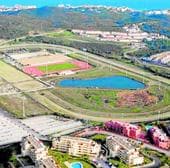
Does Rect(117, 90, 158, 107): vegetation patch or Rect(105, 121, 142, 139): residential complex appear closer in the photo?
Rect(105, 121, 142, 139): residential complex

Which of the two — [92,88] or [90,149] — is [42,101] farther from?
[90,149]

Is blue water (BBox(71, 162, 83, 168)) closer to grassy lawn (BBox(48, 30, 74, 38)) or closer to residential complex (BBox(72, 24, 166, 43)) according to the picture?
residential complex (BBox(72, 24, 166, 43))

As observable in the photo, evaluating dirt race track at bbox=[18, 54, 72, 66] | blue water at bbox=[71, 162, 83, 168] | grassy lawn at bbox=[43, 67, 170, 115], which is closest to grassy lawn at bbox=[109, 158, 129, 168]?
blue water at bbox=[71, 162, 83, 168]

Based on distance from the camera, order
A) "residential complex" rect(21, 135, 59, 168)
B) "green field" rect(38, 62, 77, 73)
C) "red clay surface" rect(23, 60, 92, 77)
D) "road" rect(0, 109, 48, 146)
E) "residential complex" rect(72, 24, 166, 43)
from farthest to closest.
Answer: "residential complex" rect(72, 24, 166, 43) < "green field" rect(38, 62, 77, 73) < "red clay surface" rect(23, 60, 92, 77) < "road" rect(0, 109, 48, 146) < "residential complex" rect(21, 135, 59, 168)

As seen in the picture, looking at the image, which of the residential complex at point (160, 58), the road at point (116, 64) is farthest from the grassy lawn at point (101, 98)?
the residential complex at point (160, 58)

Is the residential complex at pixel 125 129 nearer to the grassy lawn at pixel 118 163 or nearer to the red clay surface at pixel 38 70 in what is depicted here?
the grassy lawn at pixel 118 163
